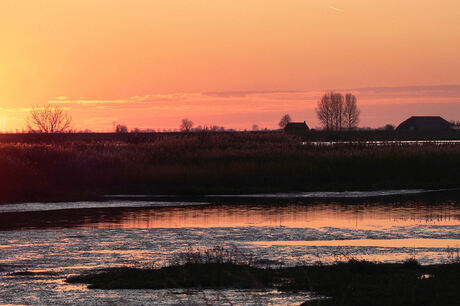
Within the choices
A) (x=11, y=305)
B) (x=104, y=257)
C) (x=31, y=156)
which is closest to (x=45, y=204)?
(x=31, y=156)

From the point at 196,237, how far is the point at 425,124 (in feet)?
522

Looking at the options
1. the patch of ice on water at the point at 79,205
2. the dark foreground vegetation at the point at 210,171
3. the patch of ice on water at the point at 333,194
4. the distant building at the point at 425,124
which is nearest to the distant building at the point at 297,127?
the distant building at the point at 425,124

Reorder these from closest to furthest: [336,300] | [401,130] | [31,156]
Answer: [336,300]
[31,156]
[401,130]

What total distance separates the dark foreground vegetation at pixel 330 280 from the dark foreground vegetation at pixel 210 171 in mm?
25430

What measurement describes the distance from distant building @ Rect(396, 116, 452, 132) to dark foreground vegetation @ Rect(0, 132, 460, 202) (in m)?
123

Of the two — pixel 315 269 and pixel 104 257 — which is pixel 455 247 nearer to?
pixel 315 269

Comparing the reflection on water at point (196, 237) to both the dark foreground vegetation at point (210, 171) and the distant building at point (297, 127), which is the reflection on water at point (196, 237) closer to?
the dark foreground vegetation at point (210, 171)

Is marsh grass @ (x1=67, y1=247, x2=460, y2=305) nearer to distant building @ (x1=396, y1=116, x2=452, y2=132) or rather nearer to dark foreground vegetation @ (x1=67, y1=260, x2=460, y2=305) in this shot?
dark foreground vegetation @ (x1=67, y1=260, x2=460, y2=305)

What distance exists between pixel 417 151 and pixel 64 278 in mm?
41895

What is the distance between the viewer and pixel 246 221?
30484 mm

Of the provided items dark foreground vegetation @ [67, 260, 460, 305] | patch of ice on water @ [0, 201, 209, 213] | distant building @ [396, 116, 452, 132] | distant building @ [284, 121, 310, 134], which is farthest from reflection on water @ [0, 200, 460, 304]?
distant building @ [284, 121, 310, 134]

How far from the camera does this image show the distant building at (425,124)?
177 metres

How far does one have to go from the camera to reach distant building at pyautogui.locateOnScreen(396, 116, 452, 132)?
177m

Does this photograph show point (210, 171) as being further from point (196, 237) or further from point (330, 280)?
point (330, 280)
